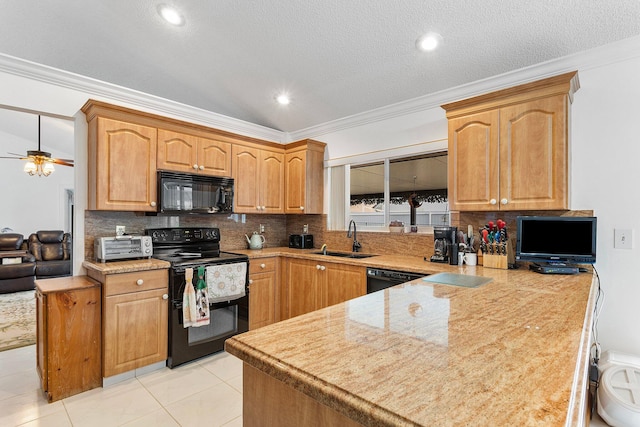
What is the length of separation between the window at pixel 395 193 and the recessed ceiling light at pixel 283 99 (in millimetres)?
987

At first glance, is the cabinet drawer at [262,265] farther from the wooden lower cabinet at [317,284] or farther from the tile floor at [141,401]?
the tile floor at [141,401]

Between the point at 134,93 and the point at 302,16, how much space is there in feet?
6.07

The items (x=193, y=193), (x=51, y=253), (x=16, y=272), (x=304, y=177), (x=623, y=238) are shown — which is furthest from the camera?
(x=51, y=253)

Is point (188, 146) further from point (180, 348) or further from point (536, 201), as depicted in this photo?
point (536, 201)

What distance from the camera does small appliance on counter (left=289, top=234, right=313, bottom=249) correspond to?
159 inches

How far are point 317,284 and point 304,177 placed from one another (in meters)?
1.31

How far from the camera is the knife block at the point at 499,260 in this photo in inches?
95.3

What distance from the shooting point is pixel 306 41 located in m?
2.69

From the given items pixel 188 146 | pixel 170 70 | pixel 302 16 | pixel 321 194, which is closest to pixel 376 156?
pixel 321 194

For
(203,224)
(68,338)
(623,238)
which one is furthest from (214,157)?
(623,238)

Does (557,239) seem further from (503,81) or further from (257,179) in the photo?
(257,179)

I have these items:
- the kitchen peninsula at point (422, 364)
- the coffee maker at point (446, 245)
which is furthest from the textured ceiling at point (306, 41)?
the kitchen peninsula at point (422, 364)

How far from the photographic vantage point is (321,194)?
13.4ft

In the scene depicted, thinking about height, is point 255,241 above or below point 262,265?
above
